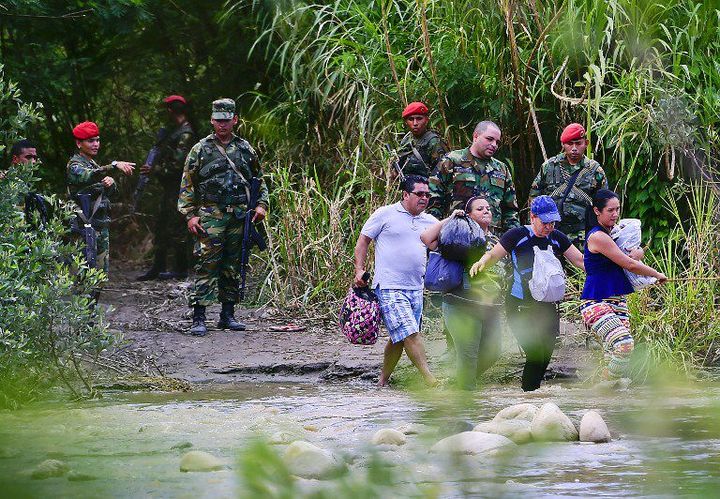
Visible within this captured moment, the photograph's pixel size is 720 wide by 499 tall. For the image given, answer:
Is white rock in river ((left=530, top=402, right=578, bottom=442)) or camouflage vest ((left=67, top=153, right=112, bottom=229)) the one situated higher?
camouflage vest ((left=67, top=153, right=112, bottom=229))

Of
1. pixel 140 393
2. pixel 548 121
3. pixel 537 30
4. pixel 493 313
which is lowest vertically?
pixel 140 393

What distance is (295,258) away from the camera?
37.3 ft

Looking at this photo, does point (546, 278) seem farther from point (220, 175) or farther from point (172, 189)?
point (172, 189)

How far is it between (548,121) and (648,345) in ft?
11.1

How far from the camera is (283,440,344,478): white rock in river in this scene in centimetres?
407

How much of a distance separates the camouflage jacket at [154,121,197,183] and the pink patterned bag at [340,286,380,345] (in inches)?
224

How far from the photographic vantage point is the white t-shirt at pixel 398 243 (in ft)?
25.7

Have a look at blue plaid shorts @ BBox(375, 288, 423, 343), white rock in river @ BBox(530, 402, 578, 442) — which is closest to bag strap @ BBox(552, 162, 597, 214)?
blue plaid shorts @ BBox(375, 288, 423, 343)

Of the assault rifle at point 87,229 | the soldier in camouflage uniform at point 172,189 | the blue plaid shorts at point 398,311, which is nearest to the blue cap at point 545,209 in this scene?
the blue plaid shorts at point 398,311

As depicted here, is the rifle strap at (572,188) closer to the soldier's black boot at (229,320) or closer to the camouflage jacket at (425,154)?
the camouflage jacket at (425,154)

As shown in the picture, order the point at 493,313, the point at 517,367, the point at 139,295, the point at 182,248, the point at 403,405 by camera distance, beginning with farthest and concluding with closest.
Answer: the point at 182,248 < the point at 139,295 < the point at 517,367 < the point at 493,313 < the point at 403,405

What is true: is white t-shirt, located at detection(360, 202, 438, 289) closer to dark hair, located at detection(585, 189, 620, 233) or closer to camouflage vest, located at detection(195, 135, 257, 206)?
dark hair, located at detection(585, 189, 620, 233)

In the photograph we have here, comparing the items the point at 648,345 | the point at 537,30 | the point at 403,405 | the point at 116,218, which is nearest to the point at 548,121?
the point at 537,30

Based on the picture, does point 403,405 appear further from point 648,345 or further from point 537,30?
Answer: point 537,30
